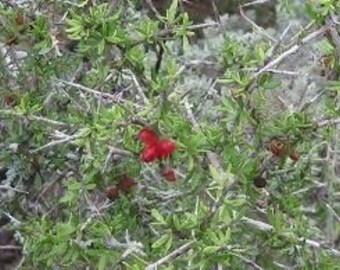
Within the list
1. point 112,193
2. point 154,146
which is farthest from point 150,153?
point 112,193

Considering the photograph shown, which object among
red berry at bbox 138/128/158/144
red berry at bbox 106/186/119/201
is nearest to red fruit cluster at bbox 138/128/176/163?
red berry at bbox 138/128/158/144

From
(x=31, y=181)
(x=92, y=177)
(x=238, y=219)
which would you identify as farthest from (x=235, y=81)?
(x=31, y=181)

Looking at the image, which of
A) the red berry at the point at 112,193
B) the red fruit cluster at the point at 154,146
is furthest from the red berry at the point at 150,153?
the red berry at the point at 112,193

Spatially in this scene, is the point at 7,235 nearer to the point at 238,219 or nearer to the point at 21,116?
the point at 21,116

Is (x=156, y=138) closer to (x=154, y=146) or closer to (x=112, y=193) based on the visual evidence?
(x=154, y=146)

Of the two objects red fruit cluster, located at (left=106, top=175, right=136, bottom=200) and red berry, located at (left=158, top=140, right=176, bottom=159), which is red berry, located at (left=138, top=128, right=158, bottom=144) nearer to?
red berry, located at (left=158, top=140, right=176, bottom=159)

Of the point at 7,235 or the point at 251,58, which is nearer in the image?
the point at 251,58

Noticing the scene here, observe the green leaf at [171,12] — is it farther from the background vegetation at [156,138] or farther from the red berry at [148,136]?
the red berry at [148,136]

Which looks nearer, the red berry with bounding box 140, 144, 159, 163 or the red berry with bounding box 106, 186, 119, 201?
the red berry with bounding box 140, 144, 159, 163
